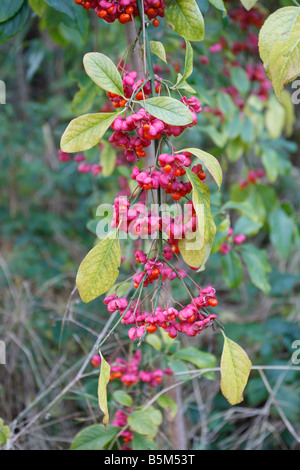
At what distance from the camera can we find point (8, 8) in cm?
71

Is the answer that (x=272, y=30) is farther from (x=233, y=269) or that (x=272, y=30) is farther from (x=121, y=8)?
(x=233, y=269)

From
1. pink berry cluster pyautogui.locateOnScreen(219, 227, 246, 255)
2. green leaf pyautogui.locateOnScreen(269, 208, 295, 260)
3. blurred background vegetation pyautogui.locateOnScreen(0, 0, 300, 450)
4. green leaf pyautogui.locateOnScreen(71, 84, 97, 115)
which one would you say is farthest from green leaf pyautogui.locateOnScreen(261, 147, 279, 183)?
green leaf pyautogui.locateOnScreen(71, 84, 97, 115)

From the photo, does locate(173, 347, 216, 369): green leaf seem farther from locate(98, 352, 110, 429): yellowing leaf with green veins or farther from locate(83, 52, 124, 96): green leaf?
locate(83, 52, 124, 96): green leaf

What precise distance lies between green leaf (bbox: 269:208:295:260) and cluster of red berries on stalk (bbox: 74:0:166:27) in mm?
819

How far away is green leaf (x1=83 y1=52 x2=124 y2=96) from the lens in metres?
0.53

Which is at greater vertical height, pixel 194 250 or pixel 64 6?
pixel 64 6

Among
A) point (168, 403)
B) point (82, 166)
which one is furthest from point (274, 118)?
point (168, 403)

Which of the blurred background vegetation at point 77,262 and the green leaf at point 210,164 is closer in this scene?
the green leaf at point 210,164

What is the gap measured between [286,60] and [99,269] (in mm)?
344

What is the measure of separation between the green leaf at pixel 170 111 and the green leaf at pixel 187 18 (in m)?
0.14

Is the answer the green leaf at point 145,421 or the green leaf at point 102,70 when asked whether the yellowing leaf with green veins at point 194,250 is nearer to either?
the green leaf at point 102,70

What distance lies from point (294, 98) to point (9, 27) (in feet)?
3.08

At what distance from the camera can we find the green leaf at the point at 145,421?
0.78 m

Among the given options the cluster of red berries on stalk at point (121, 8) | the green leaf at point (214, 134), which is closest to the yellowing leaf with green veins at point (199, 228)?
the cluster of red berries on stalk at point (121, 8)
